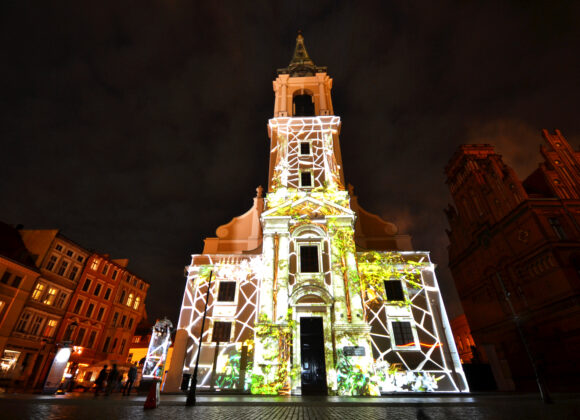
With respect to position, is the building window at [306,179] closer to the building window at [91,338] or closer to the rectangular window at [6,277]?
→ the rectangular window at [6,277]

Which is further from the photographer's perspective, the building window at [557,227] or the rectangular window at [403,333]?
the building window at [557,227]

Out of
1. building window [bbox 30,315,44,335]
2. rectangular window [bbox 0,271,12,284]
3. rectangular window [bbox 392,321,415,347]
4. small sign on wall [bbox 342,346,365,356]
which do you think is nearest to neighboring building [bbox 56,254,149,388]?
building window [bbox 30,315,44,335]

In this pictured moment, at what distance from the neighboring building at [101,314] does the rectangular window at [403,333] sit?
32194mm

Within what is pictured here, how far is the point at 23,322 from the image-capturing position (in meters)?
28.3

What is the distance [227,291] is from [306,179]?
11315 mm

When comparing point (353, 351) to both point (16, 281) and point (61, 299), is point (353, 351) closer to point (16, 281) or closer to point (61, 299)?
point (16, 281)

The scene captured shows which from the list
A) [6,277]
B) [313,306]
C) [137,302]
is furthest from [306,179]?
[137,302]

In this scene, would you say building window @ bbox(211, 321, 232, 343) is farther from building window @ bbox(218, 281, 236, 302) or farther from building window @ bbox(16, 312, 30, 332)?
building window @ bbox(16, 312, 30, 332)

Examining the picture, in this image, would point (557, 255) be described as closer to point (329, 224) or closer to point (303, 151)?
point (329, 224)

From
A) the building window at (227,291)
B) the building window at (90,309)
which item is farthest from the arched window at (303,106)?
the building window at (90,309)

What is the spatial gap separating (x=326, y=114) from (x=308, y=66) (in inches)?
413

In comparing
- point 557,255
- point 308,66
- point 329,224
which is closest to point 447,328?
point 329,224

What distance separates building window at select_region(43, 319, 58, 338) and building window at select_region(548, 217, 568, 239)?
53.9m

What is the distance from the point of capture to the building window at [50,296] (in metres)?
31.3
